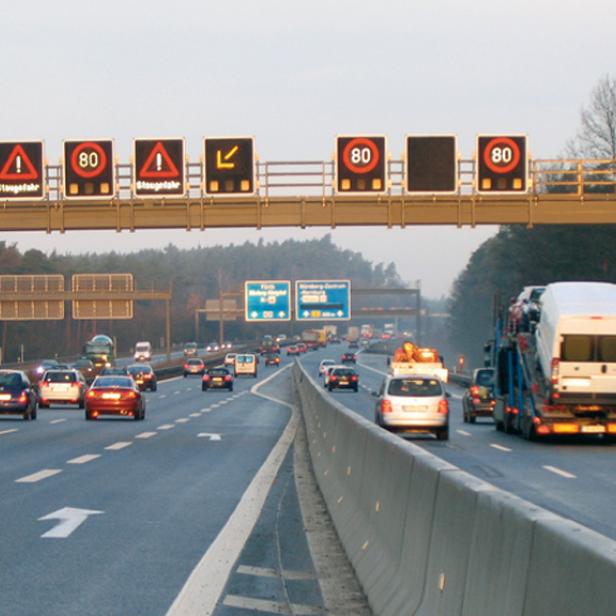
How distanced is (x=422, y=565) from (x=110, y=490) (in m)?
10.9

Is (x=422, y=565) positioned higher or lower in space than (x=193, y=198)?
lower

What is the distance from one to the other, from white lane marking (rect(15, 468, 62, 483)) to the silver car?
14.1 metres

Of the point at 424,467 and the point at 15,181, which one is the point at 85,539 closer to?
the point at 424,467

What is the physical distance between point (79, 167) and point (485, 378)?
17.3 m

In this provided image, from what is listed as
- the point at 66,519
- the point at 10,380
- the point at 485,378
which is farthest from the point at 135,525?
the point at 485,378

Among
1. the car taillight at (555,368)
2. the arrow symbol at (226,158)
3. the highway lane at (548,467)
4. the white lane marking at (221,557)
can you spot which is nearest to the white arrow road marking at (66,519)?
the white lane marking at (221,557)

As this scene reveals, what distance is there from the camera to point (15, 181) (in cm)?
3562

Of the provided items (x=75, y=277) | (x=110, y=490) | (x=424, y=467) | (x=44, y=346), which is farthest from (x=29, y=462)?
(x=44, y=346)

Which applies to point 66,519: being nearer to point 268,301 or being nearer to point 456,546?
point 456,546

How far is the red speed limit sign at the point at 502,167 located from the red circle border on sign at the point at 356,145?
8.27 feet

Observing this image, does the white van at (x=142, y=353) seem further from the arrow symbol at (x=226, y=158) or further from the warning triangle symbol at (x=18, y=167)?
the arrow symbol at (x=226, y=158)

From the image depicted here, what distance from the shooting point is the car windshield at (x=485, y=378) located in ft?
154

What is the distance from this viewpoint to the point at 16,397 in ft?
137

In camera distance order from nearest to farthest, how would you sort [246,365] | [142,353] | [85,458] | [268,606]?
[268,606] → [85,458] → [246,365] → [142,353]
